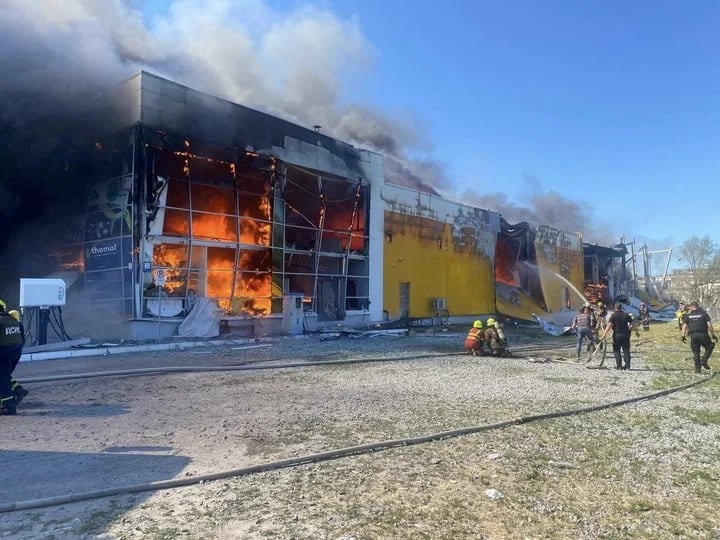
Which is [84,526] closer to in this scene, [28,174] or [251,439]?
[251,439]

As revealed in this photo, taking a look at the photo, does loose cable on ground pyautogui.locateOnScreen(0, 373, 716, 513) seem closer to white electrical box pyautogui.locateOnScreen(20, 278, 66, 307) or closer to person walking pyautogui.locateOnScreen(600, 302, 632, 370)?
person walking pyautogui.locateOnScreen(600, 302, 632, 370)

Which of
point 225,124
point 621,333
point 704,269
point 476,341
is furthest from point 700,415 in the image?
point 704,269

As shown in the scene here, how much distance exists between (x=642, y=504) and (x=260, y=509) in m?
2.69

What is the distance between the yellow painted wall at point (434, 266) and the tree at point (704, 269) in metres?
36.8

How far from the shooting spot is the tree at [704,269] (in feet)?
179

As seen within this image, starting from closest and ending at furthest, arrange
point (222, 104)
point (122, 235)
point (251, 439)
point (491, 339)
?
point (251, 439)
point (491, 339)
point (122, 235)
point (222, 104)

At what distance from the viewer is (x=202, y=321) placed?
1741 centimetres

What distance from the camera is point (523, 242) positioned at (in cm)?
3238

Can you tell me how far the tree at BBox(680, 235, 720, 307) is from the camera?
2146 inches

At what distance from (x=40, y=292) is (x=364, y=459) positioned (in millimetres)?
11467

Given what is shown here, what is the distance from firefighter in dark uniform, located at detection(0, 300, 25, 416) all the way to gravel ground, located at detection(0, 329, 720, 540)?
24 cm

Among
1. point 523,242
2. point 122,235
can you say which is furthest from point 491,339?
point 523,242

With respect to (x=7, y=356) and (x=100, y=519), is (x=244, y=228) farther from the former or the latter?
(x=100, y=519)

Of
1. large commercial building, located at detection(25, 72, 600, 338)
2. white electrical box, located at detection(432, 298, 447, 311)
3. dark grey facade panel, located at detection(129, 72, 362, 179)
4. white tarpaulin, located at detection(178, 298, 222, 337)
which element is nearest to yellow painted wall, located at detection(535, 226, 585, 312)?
large commercial building, located at detection(25, 72, 600, 338)
